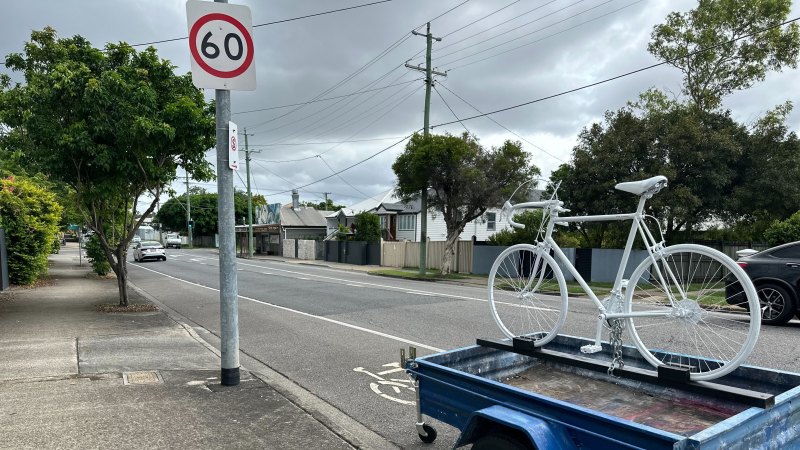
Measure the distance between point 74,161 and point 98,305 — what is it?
3948 millimetres

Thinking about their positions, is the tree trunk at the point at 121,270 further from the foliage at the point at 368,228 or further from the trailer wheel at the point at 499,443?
the foliage at the point at 368,228

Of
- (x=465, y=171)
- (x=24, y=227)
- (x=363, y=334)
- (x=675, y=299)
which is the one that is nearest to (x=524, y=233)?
(x=465, y=171)

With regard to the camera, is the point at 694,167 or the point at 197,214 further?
the point at 197,214

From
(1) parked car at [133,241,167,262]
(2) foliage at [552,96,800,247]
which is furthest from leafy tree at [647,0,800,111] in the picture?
(1) parked car at [133,241,167,262]

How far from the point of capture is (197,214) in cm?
7794

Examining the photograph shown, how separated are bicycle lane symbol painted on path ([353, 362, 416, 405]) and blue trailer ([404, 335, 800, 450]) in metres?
1.41

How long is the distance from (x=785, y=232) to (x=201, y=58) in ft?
62.1

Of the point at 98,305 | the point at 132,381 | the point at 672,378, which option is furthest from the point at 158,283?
the point at 672,378

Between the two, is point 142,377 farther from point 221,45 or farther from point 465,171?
point 465,171

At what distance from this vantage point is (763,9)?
24.8 m

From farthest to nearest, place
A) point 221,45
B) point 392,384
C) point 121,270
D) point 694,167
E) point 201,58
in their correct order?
point 694,167
point 121,270
point 392,384
point 221,45
point 201,58

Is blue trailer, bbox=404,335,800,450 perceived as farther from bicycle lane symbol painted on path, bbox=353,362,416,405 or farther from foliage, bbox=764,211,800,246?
foliage, bbox=764,211,800,246

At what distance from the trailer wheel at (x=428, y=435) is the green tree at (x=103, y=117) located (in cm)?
845

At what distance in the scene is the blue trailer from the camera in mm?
2512
